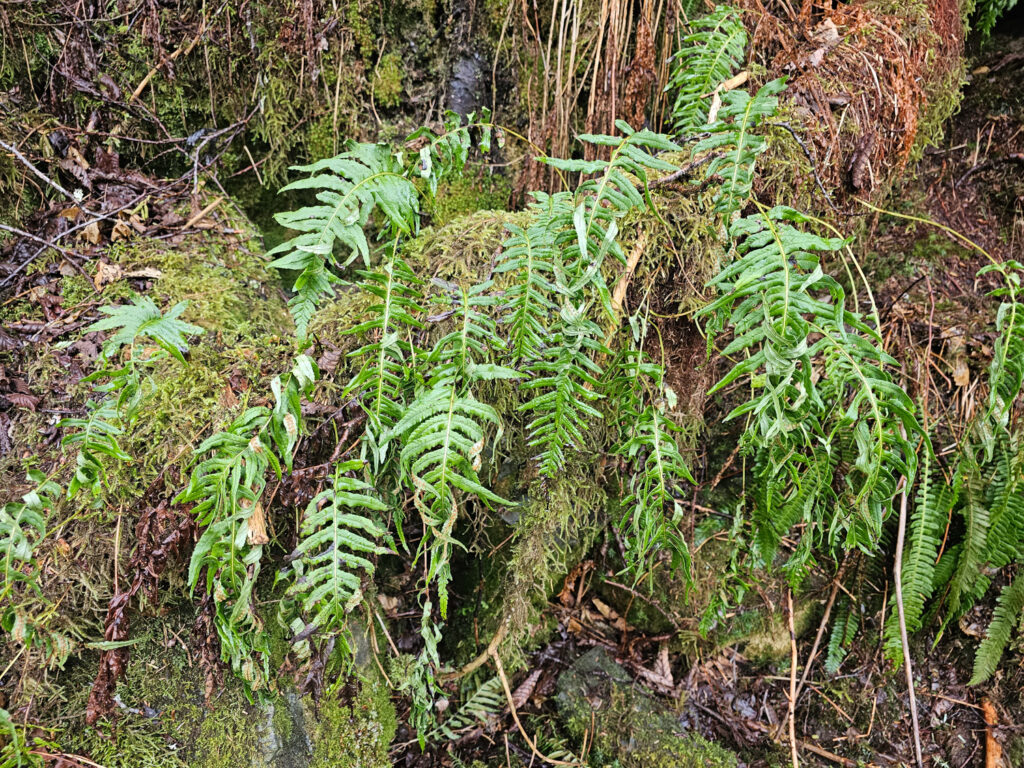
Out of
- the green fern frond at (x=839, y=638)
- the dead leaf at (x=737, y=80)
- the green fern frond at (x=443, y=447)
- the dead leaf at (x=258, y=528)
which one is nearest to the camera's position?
the green fern frond at (x=443, y=447)

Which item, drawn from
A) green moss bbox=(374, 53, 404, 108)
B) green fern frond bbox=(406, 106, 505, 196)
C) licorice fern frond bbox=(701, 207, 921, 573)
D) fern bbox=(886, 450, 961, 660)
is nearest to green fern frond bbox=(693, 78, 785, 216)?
licorice fern frond bbox=(701, 207, 921, 573)

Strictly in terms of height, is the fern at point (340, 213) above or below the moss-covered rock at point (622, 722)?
above

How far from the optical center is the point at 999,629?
2.49 m

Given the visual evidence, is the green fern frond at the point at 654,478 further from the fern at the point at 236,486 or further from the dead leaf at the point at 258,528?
the dead leaf at the point at 258,528

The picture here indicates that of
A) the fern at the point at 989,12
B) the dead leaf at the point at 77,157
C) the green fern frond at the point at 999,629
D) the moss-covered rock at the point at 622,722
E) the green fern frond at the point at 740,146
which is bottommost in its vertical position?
the moss-covered rock at the point at 622,722

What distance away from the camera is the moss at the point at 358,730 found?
2158 mm

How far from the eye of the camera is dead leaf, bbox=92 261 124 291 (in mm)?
2312

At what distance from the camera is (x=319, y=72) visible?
8.66 ft

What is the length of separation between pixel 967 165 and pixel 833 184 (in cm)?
144

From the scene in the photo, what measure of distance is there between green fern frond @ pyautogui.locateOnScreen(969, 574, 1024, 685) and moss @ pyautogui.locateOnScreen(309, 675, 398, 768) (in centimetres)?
237

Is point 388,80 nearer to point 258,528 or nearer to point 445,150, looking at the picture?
point 445,150

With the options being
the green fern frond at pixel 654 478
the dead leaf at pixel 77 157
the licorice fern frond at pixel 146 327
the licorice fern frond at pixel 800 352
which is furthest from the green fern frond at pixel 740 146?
the dead leaf at pixel 77 157

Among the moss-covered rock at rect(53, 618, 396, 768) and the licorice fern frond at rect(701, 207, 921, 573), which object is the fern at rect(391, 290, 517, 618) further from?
the moss-covered rock at rect(53, 618, 396, 768)

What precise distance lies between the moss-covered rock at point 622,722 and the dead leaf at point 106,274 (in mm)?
2450
